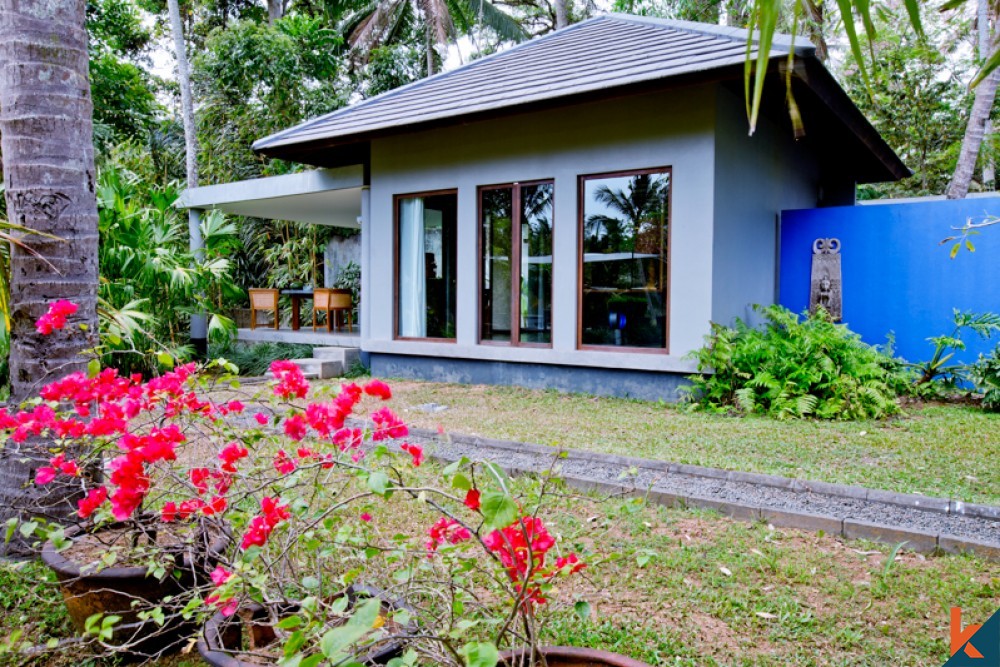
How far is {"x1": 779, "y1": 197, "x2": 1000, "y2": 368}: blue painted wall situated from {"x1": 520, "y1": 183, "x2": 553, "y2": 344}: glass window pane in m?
3.28

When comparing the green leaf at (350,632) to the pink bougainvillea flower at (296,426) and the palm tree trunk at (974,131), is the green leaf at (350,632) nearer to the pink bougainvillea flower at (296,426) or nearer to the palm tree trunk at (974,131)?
the pink bougainvillea flower at (296,426)

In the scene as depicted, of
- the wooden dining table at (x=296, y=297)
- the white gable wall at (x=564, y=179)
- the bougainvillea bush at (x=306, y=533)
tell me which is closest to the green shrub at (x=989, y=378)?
the white gable wall at (x=564, y=179)

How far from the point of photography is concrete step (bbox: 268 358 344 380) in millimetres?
9391

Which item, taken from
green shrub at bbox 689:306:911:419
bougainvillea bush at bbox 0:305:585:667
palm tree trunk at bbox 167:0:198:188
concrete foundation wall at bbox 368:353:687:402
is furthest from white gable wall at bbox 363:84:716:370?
palm tree trunk at bbox 167:0:198:188

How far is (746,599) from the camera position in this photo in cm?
268

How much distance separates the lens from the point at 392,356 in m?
9.55

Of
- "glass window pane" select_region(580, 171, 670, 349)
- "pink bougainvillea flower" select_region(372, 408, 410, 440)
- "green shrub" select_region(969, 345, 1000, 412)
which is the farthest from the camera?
"glass window pane" select_region(580, 171, 670, 349)

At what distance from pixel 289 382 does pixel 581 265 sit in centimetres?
606

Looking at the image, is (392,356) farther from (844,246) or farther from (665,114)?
(844,246)

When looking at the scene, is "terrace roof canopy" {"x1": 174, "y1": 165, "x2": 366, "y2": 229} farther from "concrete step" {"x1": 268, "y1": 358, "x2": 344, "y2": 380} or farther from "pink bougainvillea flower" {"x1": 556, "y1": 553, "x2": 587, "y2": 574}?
"pink bougainvillea flower" {"x1": 556, "y1": 553, "x2": 587, "y2": 574}

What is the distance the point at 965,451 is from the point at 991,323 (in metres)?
2.77

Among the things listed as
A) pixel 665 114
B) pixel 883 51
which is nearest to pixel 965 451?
pixel 665 114

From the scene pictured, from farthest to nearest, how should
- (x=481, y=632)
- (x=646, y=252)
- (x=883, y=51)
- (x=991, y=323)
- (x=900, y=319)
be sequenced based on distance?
(x=883, y=51) → (x=900, y=319) → (x=646, y=252) → (x=991, y=323) → (x=481, y=632)

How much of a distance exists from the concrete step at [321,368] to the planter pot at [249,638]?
24.1ft
